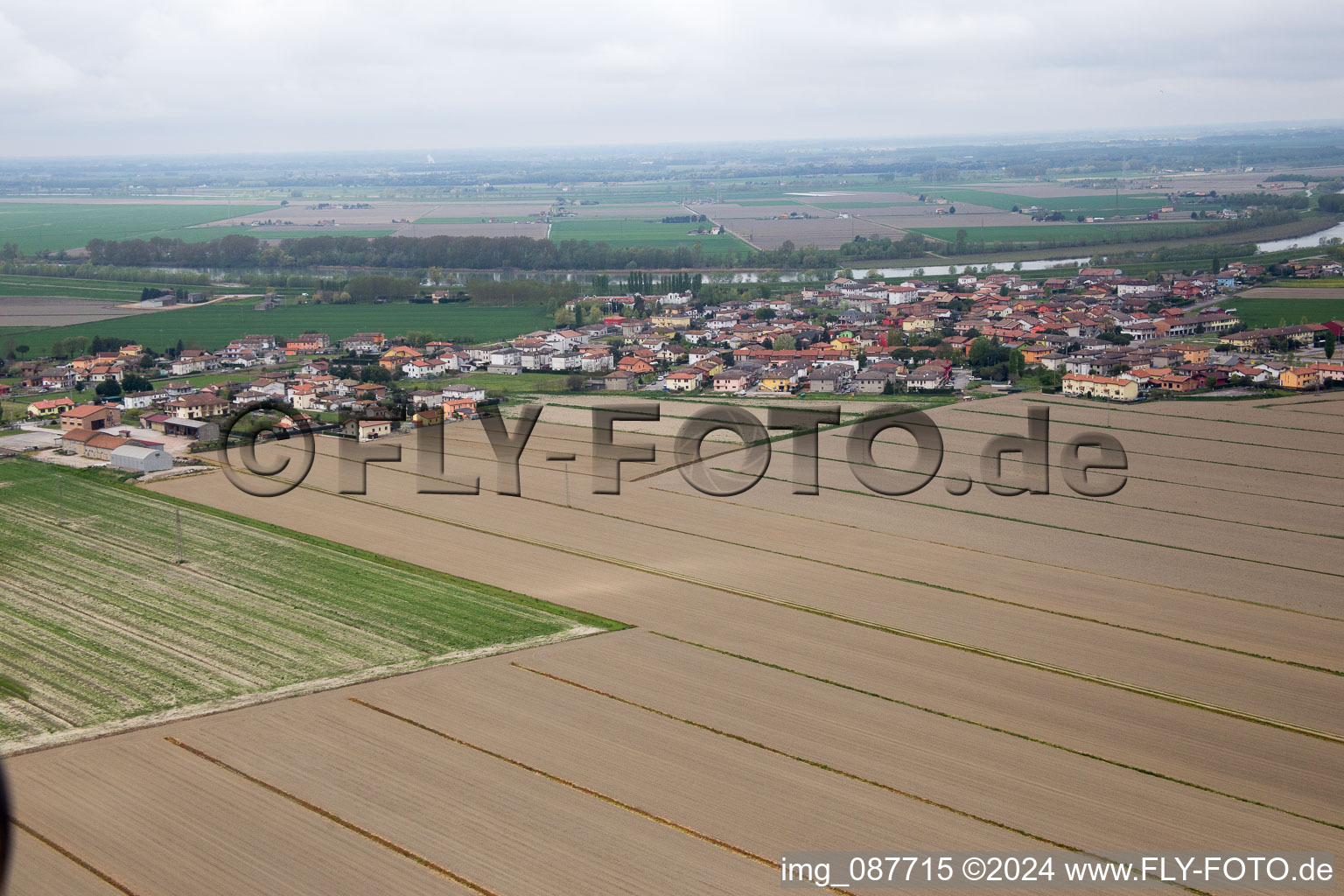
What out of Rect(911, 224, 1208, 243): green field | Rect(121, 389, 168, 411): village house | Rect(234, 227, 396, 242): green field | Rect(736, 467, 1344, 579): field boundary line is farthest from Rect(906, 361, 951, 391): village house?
Rect(234, 227, 396, 242): green field

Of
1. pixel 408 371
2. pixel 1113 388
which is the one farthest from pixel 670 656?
pixel 408 371

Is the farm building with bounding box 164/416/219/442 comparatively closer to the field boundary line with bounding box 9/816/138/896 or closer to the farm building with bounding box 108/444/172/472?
the farm building with bounding box 108/444/172/472

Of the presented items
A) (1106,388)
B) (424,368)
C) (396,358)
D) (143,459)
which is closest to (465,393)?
(424,368)

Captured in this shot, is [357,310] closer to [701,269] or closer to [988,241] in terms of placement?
[701,269]
